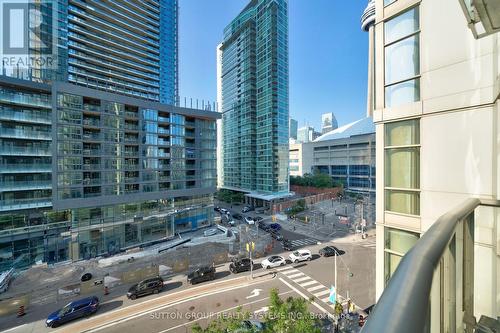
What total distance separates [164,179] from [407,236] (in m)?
41.1

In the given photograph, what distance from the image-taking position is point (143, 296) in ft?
71.4

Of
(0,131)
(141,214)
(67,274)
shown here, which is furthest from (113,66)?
(67,274)

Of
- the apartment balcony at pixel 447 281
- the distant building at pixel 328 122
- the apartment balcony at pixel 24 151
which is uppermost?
the distant building at pixel 328 122

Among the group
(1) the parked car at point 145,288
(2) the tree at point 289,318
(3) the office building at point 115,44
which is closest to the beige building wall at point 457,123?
(2) the tree at point 289,318

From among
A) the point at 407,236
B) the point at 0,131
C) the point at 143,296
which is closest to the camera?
the point at 407,236

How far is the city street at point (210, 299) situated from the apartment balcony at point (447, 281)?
17.4 m

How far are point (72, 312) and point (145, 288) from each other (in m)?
5.39

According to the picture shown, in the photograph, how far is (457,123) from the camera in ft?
17.8

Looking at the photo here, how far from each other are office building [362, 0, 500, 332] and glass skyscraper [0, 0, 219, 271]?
129ft

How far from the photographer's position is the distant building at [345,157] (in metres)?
71.9

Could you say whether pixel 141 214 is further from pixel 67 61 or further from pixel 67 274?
pixel 67 61

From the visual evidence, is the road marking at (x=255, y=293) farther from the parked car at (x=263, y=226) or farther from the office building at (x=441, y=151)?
the parked car at (x=263, y=226)

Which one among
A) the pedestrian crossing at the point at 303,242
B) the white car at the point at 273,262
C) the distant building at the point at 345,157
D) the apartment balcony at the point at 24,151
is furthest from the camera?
the distant building at the point at 345,157

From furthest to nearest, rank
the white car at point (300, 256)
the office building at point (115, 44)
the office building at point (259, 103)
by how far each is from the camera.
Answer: the office building at point (259, 103) < the office building at point (115, 44) < the white car at point (300, 256)
